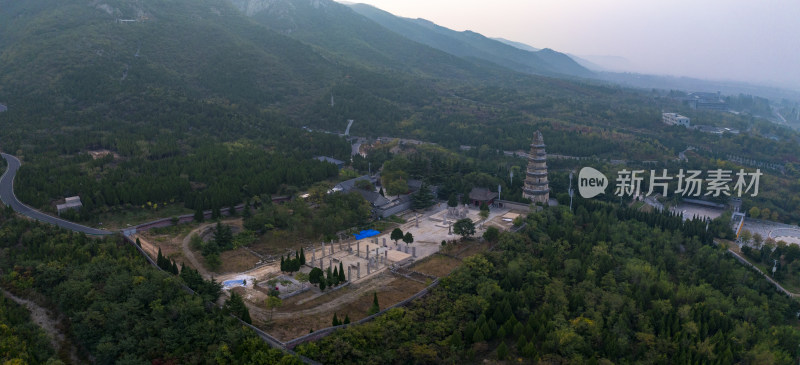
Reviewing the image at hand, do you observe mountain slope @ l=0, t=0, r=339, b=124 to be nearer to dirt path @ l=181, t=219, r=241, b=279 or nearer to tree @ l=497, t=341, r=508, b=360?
dirt path @ l=181, t=219, r=241, b=279

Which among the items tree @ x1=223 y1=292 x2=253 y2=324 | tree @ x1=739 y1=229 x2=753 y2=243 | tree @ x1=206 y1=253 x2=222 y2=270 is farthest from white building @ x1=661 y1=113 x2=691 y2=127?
tree @ x1=223 y1=292 x2=253 y2=324

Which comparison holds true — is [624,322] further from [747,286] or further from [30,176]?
[30,176]

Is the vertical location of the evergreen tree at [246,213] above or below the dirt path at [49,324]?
above

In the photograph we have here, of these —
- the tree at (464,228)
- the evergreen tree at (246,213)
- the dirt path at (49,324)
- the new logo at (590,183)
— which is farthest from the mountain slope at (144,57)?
the new logo at (590,183)

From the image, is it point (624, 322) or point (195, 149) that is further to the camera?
point (195, 149)

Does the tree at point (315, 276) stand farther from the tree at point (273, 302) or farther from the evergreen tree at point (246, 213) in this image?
the evergreen tree at point (246, 213)

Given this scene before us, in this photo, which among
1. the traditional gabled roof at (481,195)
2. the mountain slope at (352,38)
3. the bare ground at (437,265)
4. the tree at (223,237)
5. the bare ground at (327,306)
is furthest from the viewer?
the mountain slope at (352,38)

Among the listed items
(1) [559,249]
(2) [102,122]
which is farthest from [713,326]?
(2) [102,122]
